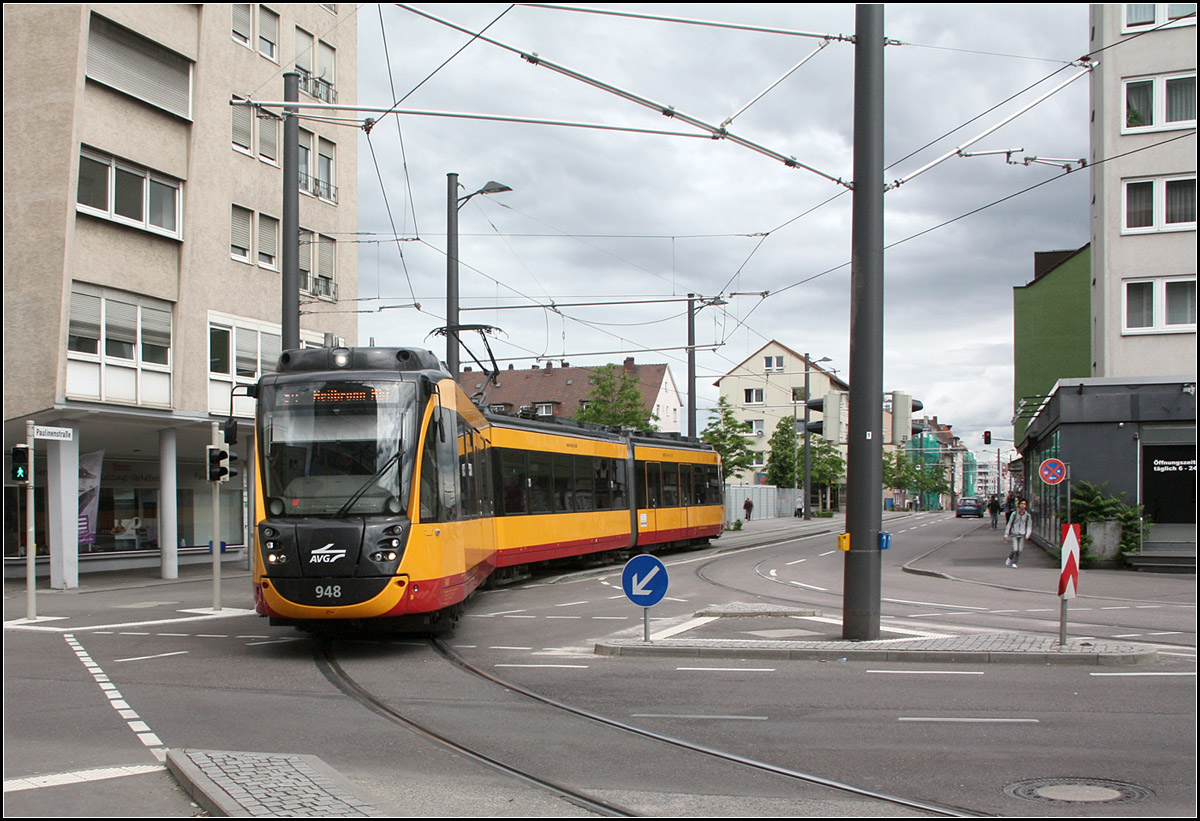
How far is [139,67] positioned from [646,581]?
19.2 meters

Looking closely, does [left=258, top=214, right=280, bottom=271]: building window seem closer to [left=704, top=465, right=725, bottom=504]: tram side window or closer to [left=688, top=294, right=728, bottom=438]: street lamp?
[left=688, top=294, right=728, bottom=438]: street lamp

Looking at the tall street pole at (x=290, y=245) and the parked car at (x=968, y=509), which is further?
the parked car at (x=968, y=509)

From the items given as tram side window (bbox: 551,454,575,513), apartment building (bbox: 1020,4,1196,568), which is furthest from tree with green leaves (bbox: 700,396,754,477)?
tram side window (bbox: 551,454,575,513)

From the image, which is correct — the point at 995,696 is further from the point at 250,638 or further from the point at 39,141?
the point at 39,141

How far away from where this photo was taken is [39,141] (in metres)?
23.5

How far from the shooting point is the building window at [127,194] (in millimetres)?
24109

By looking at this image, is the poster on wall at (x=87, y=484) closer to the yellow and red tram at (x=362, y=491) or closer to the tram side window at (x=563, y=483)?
the tram side window at (x=563, y=483)

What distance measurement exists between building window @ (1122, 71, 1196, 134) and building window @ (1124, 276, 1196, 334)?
396 cm

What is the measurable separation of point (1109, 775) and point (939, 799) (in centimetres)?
125

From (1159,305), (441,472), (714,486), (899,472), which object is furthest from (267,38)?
(899,472)

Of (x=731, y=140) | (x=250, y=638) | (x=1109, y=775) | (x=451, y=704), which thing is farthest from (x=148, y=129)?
(x=1109, y=775)

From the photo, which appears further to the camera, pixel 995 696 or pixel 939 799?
pixel 995 696

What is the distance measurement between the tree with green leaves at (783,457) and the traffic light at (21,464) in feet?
212

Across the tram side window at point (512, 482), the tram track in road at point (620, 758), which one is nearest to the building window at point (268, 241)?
the tram side window at point (512, 482)
